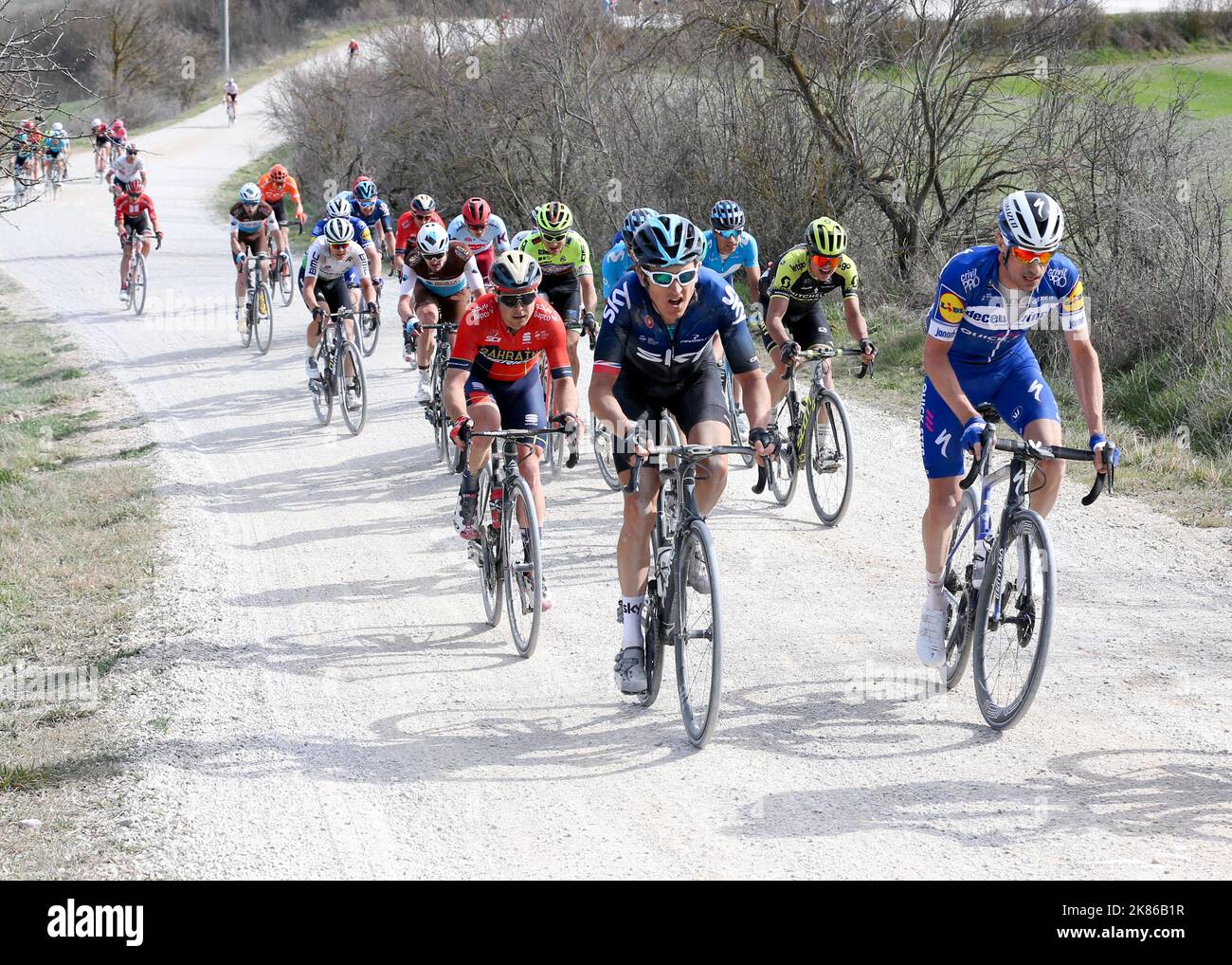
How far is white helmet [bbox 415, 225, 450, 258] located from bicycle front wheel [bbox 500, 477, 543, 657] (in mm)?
4255

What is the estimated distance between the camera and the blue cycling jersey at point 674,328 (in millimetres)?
5879

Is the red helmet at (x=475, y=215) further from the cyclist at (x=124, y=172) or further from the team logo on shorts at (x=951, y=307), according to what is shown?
the cyclist at (x=124, y=172)

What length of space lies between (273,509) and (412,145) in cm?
2002

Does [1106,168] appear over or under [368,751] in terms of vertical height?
over

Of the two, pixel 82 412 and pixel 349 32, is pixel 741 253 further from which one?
pixel 349 32

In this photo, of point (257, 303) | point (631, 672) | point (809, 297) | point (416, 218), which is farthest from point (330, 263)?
point (631, 672)

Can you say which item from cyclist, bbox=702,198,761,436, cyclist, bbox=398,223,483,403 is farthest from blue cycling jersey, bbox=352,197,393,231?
cyclist, bbox=702,198,761,436

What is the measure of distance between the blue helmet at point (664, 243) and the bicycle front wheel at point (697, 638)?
1168mm

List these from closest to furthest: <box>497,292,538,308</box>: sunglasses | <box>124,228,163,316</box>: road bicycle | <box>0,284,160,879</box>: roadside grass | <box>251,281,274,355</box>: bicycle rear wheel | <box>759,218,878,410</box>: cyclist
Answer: <box>0,284,160,879</box>: roadside grass, <box>497,292,538,308</box>: sunglasses, <box>759,218,878,410</box>: cyclist, <box>251,281,274,355</box>: bicycle rear wheel, <box>124,228,163,316</box>: road bicycle

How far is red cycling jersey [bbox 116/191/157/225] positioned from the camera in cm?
1945

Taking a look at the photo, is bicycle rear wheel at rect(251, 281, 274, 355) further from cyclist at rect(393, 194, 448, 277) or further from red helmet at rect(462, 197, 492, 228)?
red helmet at rect(462, 197, 492, 228)

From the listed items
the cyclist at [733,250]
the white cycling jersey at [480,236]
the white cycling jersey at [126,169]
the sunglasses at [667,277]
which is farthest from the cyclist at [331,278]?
the white cycling jersey at [126,169]

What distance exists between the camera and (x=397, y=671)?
669 cm
